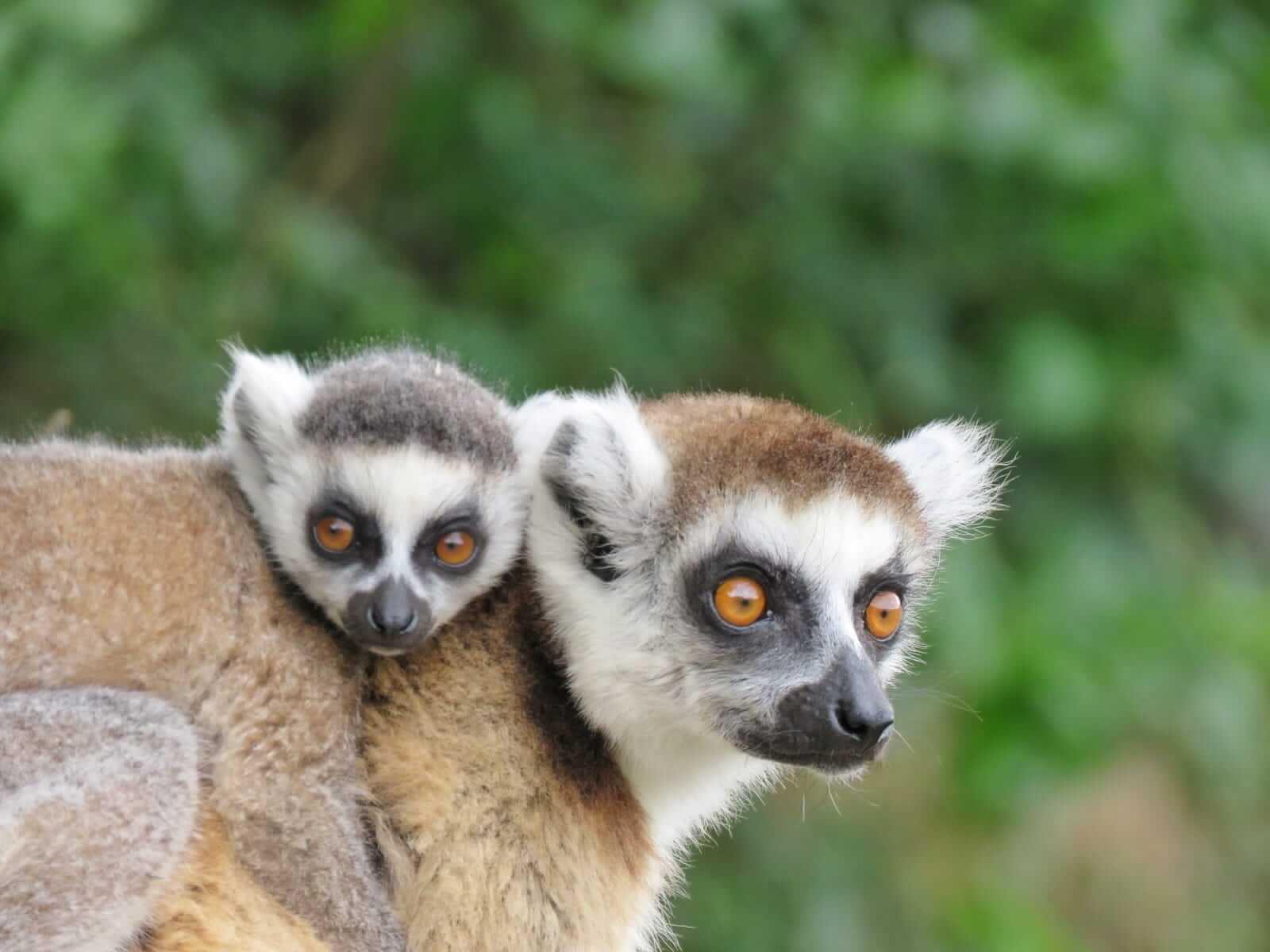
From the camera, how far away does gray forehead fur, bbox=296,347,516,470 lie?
3203mm

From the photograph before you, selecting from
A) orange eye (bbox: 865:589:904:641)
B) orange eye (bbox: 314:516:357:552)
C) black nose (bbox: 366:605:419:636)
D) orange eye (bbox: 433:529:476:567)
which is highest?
orange eye (bbox: 314:516:357:552)

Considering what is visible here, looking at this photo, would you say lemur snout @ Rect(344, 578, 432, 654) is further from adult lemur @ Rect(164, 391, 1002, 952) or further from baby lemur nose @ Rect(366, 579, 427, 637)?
adult lemur @ Rect(164, 391, 1002, 952)

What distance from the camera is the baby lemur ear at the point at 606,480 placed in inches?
119

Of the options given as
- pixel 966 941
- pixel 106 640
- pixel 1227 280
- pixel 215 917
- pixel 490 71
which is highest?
pixel 490 71

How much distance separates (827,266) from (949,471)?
2374 millimetres

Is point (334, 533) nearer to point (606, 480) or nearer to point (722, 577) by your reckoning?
point (606, 480)

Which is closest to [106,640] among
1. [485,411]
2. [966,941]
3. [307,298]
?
[485,411]

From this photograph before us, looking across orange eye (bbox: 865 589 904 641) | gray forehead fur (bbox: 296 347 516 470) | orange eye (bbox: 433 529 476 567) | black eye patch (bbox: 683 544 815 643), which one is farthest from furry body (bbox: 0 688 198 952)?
orange eye (bbox: 865 589 904 641)

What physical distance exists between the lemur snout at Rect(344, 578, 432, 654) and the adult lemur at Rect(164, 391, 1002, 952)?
0.13 m

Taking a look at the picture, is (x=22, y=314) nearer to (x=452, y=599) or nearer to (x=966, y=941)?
(x=452, y=599)

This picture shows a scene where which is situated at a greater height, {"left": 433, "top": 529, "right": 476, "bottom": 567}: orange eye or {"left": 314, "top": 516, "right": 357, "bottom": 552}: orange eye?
{"left": 314, "top": 516, "right": 357, "bottom": 552}: orange eye

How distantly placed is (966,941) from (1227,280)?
269cm

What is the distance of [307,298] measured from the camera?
546cm

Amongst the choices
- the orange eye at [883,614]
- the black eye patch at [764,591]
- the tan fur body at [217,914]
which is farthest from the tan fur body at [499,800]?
the orange eye at [883,614]
